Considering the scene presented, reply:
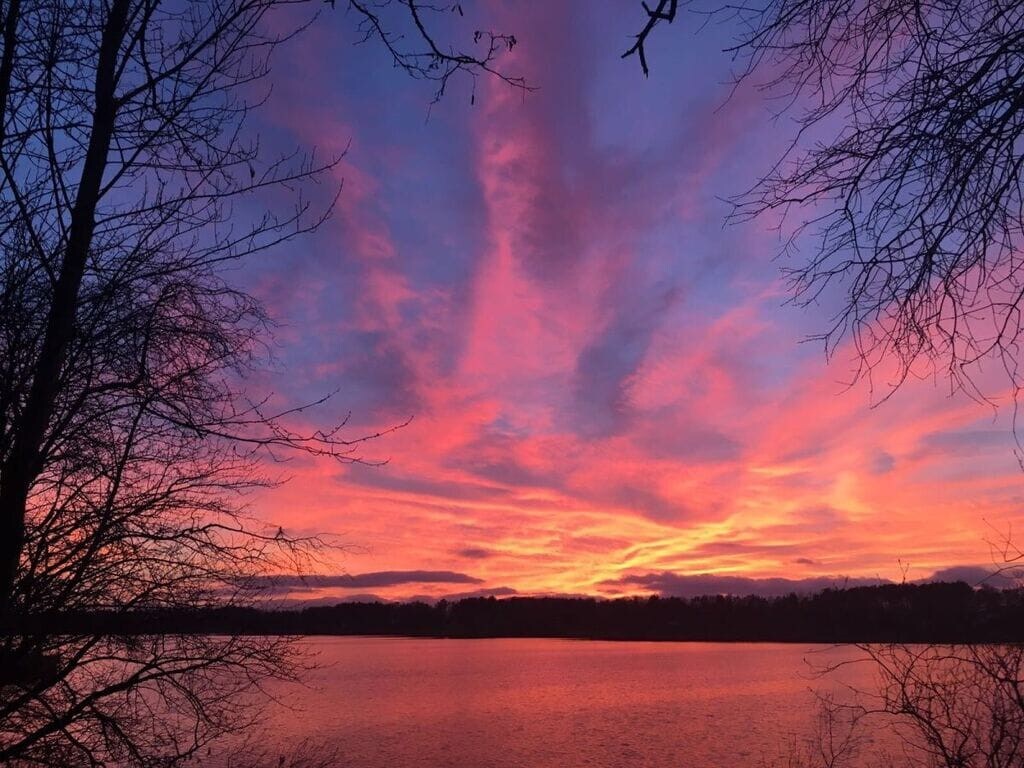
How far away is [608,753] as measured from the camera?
31.0 m

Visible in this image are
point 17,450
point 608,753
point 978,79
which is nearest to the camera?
point 978,79

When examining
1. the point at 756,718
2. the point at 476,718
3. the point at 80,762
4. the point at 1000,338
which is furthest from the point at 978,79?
the point at 476,718

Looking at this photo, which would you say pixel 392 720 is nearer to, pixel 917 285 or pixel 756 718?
pixel 756 718

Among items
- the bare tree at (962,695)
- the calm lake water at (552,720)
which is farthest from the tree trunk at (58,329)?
the bare tree at (962,695)

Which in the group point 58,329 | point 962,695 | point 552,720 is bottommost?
point 552,720

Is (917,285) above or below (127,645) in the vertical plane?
above

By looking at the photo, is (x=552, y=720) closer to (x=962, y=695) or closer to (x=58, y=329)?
(x=962, y=695)

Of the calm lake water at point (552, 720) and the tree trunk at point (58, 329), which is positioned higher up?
the tree trunk at point (58, 329)

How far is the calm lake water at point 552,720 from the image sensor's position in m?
29.8

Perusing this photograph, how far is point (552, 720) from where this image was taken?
42625mm

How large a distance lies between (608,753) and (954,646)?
2710 centimetres

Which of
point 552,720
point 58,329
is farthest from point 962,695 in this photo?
point 552,720

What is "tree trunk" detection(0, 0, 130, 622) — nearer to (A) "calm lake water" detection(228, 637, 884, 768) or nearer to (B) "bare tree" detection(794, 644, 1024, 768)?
(A) "calm lake water" detection(228, 637, 884, 768)

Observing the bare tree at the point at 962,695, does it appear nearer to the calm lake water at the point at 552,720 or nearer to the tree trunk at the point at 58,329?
the calm lake water at the point at 552,720
